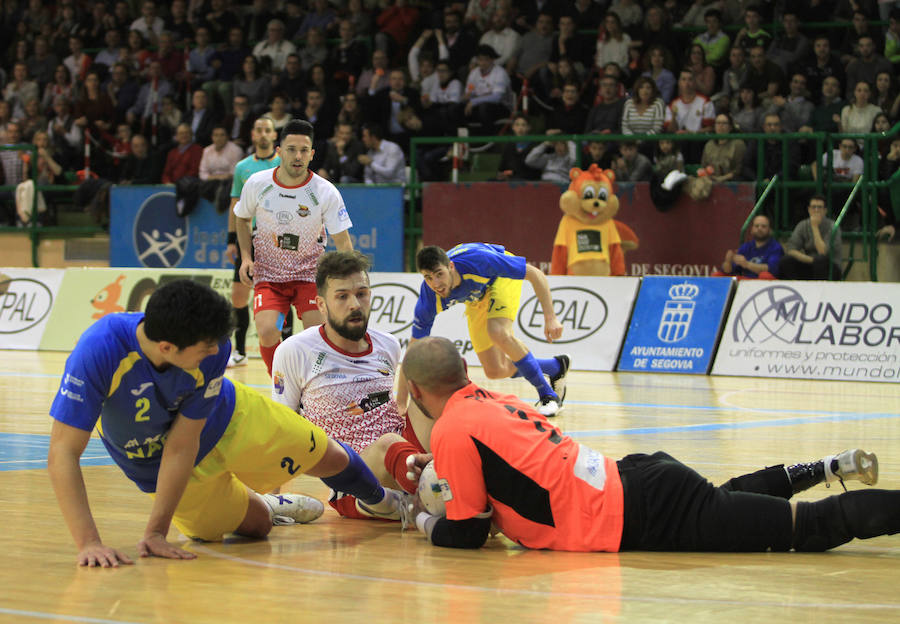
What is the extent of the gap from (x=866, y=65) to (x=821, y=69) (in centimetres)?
63

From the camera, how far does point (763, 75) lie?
15.4m

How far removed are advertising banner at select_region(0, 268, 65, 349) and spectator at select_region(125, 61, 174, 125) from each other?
4.44 metres

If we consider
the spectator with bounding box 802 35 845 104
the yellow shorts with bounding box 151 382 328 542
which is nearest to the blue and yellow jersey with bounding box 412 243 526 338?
the yellow shorts with bounding box 151 382 328 542

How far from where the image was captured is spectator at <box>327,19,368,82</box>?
1869cm

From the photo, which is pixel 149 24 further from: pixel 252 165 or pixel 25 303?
pixel 252 165

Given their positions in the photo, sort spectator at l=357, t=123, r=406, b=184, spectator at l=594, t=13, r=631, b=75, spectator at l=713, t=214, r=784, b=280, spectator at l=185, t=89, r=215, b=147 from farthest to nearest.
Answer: spectator at l=185, t=89, r=215, b=147 → spectator at l=594, t=13, r=631, b=75 → spectator at l=357, t=123, r=406, b=184 → spectator at l=713, t=214, r=784, b=280

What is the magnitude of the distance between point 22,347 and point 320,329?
10341mm

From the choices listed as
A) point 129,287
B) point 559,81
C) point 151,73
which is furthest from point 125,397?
point 151,73

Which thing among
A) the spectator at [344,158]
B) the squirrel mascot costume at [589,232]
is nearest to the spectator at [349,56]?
the spectator at [344,158]

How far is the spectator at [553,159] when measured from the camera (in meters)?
15.6

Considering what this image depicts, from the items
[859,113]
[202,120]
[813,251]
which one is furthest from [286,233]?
[202,120]

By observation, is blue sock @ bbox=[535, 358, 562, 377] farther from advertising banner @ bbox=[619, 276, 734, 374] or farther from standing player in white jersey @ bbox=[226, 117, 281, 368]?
advertising banner @ bbox=[619, 276, 734, 374]

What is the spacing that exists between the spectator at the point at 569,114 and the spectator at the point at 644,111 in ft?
3.08

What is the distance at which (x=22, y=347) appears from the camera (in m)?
15.3
